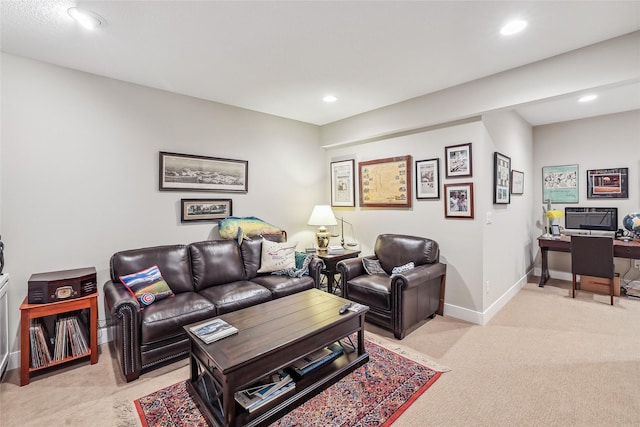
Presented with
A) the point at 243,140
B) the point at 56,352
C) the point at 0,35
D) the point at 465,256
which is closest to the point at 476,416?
the point at 465,256

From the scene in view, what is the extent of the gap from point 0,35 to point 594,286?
23.0 feet

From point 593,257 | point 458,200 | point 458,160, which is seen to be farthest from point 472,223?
point 593,257

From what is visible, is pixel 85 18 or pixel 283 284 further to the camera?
pixel 283 284

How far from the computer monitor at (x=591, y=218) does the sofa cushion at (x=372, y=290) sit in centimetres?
351

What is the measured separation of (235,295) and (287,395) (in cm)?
116

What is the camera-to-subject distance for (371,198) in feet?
14.0

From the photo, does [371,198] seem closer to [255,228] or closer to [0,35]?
[255,228]

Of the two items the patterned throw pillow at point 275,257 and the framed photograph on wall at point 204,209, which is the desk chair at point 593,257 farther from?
the framed photograph on wall at point 204,209

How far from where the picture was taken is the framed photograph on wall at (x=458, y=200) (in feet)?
10.7

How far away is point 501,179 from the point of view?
364cm

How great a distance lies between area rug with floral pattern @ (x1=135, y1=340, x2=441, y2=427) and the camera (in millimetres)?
1841

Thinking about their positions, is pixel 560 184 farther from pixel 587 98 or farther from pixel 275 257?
pixel 275 257

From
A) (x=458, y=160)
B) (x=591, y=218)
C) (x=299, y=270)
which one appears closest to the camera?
(x=458, y=160)

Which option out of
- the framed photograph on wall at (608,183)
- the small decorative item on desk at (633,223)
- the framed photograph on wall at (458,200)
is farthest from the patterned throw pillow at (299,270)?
the framed photograph on wall at (608,183)
